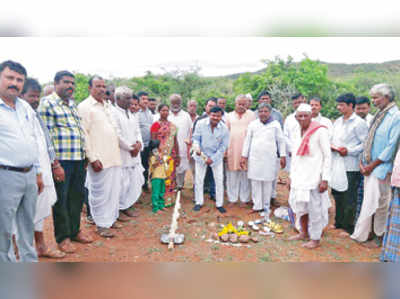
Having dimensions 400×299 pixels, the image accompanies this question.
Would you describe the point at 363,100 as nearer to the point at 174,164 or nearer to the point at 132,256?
the point at 174,164

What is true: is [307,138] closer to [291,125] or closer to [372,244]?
[372,244]

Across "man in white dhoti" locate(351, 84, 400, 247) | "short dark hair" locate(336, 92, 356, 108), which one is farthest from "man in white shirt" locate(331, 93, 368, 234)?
"man in white dhoti" locate(351, 84, 400, 247)

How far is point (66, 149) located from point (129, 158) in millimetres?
1326

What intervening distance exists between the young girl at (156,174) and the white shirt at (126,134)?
0.30 meters

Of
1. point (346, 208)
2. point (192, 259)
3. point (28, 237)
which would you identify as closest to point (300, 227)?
point (346, 208)

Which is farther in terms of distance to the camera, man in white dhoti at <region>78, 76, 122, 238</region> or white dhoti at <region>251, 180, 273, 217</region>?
white dhoti at <region>251, 180, 273, 217</region>

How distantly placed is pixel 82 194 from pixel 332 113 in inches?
147

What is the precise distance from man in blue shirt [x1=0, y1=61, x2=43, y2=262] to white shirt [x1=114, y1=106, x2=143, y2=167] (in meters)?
1.61

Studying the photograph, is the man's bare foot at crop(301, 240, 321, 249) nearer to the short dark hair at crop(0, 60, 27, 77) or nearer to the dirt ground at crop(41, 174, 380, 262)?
the dirt ground at crop(41, 174, 380, 262)

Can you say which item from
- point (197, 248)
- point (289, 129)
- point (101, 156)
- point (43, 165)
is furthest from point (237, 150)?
point (43, 165)

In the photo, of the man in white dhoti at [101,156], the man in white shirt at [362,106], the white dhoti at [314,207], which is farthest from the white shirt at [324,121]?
the man in white dhoti at [101,156]

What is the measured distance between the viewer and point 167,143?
15.5ft

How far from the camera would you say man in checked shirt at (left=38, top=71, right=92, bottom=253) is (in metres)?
2.91

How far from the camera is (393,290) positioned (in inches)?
67.6
